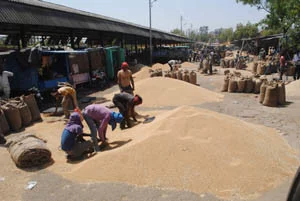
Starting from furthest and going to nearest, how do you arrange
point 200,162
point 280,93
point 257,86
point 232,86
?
point 232,86 → point 257,86 → point 280,93 → point 200,162

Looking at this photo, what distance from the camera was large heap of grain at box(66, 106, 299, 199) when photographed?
3.69 meters

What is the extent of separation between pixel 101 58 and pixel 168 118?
32.9 feet

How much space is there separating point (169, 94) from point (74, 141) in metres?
5.66

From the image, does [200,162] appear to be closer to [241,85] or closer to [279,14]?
[241,85]

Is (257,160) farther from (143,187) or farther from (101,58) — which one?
(101,58)

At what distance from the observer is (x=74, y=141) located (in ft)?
16.2

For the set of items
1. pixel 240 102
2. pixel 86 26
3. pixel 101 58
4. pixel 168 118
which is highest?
pixel 86 26

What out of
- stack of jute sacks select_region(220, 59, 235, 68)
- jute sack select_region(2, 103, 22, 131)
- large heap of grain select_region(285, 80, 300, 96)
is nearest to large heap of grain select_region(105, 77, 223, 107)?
large heap of grain select_region(285, 80, 300, 96)

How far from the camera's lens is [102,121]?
16.6 feet

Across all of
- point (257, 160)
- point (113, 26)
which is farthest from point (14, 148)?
point (113, 26)

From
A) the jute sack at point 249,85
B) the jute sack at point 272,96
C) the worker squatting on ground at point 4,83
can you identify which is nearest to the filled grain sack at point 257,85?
the jute sack at point 249,85

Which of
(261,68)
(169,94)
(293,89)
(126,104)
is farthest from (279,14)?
(126,104)

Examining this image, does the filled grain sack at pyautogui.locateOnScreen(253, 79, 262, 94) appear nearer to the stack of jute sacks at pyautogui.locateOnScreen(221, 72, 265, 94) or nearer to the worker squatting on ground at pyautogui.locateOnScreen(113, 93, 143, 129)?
the stack of jute sacks at pyautogui.locateOnScreen(221, 72, 265, 94)

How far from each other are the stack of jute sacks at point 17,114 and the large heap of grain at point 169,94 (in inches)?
147
